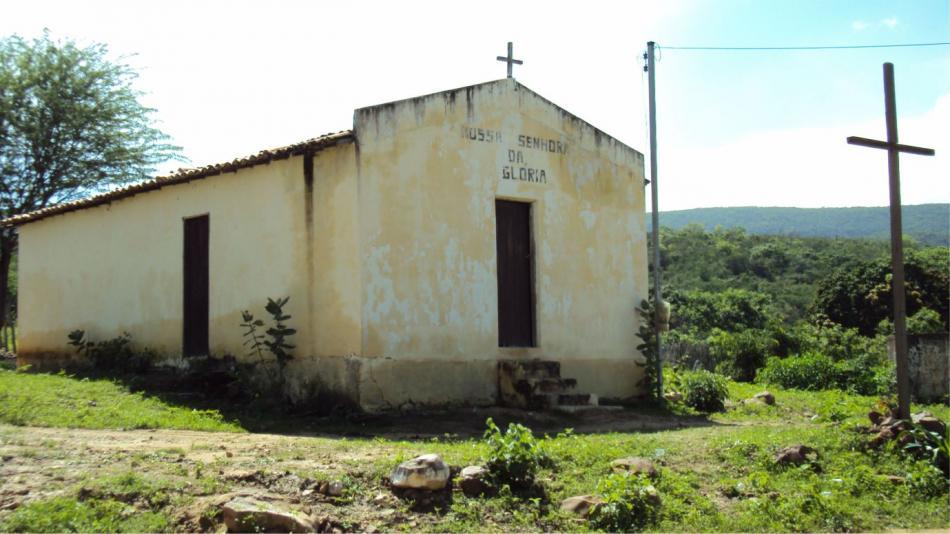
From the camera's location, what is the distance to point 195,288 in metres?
14.2

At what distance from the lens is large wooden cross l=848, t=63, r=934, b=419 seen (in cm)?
895

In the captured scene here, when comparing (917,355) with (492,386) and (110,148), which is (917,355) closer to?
(492,386)

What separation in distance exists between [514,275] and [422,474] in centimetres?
655

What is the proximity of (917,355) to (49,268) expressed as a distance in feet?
53.1

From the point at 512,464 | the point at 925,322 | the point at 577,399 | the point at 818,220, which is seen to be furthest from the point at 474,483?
the point at 818,220

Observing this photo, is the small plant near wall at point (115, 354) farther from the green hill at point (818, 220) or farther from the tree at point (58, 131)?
the green hill at point (818, 220)

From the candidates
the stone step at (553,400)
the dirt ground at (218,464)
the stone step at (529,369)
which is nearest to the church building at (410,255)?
the stone step at (529,369)

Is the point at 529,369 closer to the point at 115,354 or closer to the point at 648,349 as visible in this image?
the point at 648,349

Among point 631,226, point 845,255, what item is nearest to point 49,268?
point 631,226

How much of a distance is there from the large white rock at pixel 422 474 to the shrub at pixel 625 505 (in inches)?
49.5

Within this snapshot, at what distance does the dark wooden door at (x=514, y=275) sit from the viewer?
13250 mm

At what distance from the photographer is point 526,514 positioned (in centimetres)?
708

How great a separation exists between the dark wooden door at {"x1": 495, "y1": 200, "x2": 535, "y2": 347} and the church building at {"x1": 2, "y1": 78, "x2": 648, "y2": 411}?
0.09 feet

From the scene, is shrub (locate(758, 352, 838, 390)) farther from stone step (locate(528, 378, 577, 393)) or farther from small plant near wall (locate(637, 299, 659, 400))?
stone step (locate(528, 378, 577, 393))
